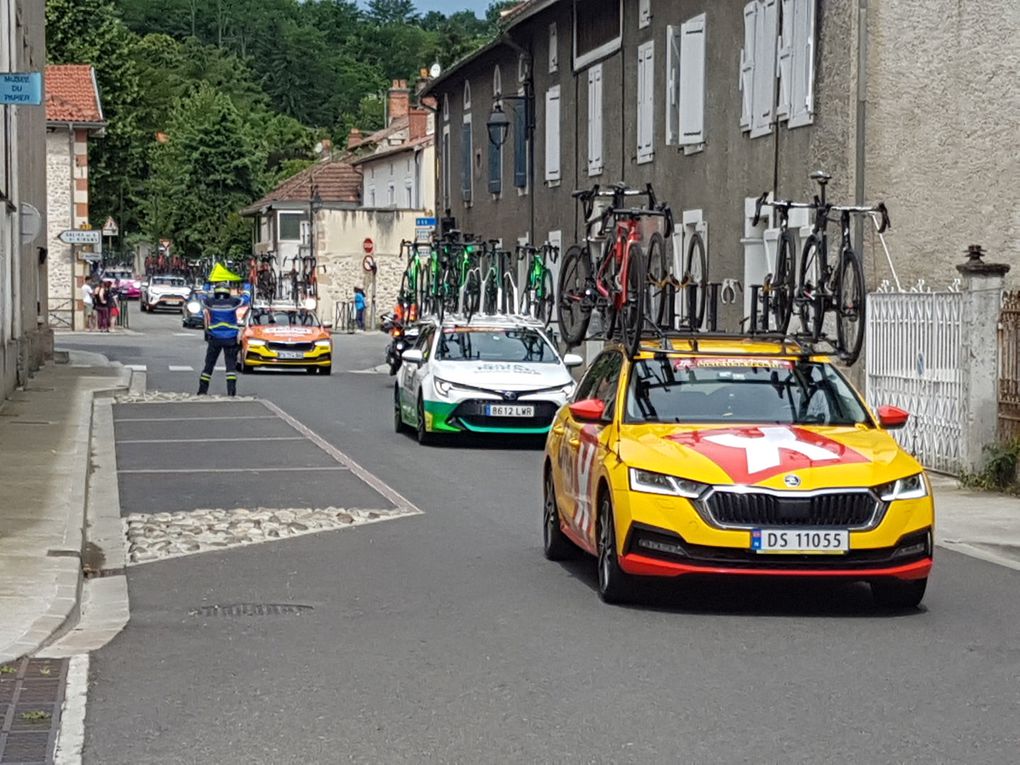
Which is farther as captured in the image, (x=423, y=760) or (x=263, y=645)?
(x=263, y=645)

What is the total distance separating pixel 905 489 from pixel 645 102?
71.1ft

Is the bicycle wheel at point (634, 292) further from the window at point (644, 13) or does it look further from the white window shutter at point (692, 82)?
the window at point (644, 13)

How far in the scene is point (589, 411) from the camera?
35.8 ft

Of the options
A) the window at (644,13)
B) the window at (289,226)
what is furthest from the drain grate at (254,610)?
the window at (289,226)

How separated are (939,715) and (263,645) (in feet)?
10.9

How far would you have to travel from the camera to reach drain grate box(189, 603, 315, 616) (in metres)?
10.2

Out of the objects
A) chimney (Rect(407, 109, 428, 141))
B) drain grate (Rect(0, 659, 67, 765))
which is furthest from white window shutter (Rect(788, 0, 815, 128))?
chimney (Rect(407, 109, 428, 141))

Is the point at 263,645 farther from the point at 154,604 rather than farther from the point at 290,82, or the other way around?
the point at 290,82

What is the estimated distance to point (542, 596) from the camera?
35.1 feet

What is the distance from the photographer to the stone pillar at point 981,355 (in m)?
17.7

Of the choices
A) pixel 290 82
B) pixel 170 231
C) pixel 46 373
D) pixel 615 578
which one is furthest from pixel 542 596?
pixel 290 82

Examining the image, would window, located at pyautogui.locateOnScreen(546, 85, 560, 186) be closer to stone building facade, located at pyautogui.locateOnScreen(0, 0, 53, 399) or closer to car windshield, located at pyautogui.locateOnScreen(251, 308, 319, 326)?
car windshield, located at pyautogui.locateOnScreen(251, 308, 319, 326)

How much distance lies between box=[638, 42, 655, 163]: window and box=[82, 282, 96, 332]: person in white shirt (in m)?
36.6

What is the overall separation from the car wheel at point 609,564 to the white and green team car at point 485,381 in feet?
34.6
